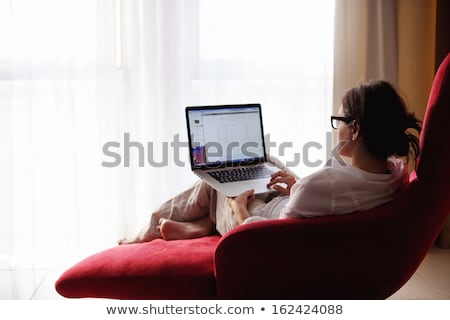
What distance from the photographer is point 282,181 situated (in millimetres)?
2049

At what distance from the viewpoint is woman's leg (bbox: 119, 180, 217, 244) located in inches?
84.1

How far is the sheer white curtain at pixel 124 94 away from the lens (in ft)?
9.81

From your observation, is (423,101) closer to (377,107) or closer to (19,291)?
(377,107)

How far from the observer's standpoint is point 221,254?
155cm

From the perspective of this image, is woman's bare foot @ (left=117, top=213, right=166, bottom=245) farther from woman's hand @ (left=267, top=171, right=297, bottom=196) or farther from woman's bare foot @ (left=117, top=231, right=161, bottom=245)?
woman's hand @ (left=267, top=171, right=297, bottom=196)

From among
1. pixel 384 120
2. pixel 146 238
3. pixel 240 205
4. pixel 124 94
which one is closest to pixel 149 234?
pixel 146 238

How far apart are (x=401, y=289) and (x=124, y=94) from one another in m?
1.76

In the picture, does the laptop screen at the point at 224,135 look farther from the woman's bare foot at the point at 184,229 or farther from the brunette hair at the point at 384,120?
→ the brunette hair at the point at 384,120

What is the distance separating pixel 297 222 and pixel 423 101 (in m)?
1.83

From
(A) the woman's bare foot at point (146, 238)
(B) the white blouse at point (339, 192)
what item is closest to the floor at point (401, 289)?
(A) the woman's bare foot at point (146, 238)

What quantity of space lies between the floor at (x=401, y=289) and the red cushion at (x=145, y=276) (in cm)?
81

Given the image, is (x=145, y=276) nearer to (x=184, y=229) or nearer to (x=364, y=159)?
(x=184, y=229)
